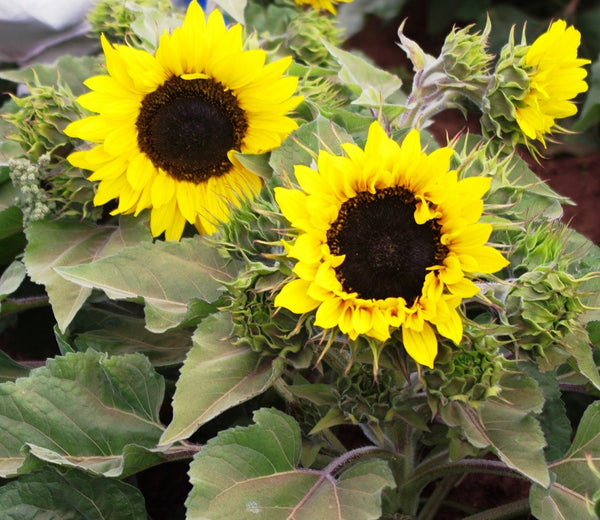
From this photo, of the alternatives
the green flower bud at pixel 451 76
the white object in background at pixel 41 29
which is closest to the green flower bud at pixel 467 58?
the green flower bud at pixel 451 76

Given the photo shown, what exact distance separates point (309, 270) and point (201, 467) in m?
0.22

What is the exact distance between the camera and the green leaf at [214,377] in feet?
2.46

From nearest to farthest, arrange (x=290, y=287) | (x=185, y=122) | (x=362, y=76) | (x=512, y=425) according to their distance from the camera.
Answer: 1. (x=290, y=287)
2. (x=512, y=425)
3. (x=185, y=122)
4. (x=362, y=76)

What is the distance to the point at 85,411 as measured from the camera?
90cm

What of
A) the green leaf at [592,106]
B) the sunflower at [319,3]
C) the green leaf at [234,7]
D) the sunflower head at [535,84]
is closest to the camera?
the sunflower head at [535,84]

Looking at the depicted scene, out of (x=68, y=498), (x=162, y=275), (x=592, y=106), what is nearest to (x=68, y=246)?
(x=162, y=275)

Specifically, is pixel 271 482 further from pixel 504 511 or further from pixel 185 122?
pixel 185 122

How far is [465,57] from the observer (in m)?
0.95

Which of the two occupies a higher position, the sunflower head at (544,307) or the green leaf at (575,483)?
the sunflower head at (544,307)

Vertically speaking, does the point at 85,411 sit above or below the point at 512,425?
below

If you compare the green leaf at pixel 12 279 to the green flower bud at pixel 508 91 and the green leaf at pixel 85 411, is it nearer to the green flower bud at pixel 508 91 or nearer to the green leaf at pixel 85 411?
the green leaf at pixel 85 411

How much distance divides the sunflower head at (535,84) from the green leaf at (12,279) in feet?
1.93

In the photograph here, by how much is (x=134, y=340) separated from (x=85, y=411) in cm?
15

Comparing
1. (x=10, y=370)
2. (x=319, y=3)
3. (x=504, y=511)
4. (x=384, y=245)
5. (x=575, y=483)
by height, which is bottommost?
(x=10, y=370)
